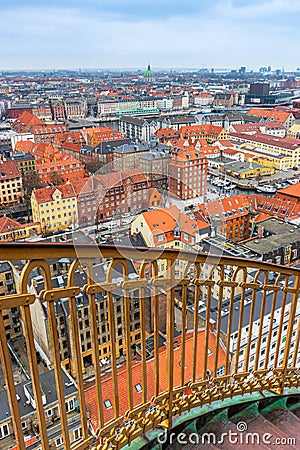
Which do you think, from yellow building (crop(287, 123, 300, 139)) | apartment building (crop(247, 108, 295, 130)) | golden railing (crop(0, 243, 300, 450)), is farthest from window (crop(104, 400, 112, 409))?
apartment building (crop(247, 108, 295, 130))

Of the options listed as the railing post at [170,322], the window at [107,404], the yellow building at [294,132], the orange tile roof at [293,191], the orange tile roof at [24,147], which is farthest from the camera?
the yellow building at [294,132]

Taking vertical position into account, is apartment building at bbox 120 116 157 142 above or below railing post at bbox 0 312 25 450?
below

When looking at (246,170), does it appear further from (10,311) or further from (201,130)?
(10,311)

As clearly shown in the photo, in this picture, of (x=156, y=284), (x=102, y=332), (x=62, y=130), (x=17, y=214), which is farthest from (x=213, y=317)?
(x=62, y=130)

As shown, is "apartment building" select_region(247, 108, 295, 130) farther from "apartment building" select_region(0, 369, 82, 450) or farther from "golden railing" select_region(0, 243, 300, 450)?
"golden railing" select_region(0, 243, 300, 450)

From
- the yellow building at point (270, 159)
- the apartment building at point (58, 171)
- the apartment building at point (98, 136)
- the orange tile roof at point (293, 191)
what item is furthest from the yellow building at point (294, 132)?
the apartment building at point (58, 171)

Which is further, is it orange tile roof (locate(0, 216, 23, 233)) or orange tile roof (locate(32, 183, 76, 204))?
orange tile roof (locate(32, 183, 76, 204))

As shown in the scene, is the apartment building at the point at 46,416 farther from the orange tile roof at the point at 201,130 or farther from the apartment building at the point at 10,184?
the orange tile roof at the point at 201,130
